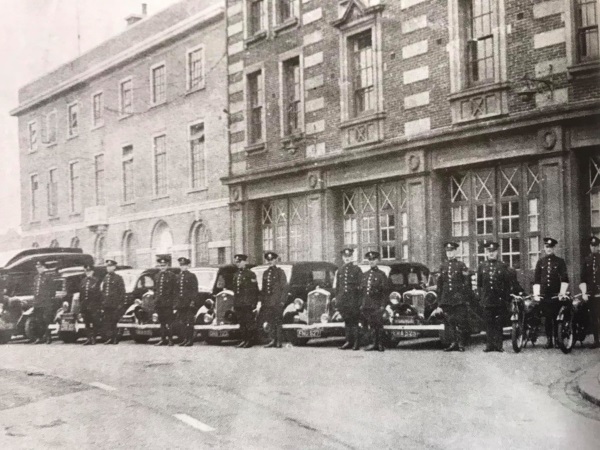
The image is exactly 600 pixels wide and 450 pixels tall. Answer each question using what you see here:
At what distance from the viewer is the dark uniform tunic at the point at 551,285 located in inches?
484

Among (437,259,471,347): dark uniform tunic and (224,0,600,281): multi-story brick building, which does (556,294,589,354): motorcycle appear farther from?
(224,0,600,281): multi-story brick building

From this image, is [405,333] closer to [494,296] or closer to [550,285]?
[494,296]

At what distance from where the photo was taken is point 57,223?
87.9ft

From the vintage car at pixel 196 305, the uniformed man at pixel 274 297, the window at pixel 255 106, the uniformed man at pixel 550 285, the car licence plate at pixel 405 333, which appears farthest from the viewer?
the window at pixel 255 106

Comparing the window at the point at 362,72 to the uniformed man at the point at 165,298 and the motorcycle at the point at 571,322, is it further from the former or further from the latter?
the motorcycle at the point at 571,322

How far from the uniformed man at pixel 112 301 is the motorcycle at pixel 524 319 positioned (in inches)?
314

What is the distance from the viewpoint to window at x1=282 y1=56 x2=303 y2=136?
862 inches

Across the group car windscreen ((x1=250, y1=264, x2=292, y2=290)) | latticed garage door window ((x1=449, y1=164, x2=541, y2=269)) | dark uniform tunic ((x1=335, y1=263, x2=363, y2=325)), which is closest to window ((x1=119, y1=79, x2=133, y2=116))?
car windscreen ((x1=250, y1=264, x2=292, y2=290))

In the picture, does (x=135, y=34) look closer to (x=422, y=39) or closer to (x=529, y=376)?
(x=422, y=39)

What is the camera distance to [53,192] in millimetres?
27703

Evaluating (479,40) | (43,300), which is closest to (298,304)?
(43,300)

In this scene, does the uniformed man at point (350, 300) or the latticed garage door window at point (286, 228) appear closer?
the uniformed man at point (350, 300)

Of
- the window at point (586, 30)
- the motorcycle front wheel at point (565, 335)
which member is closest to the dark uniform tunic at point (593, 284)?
the motorcycle front wheel at point (565, 335)

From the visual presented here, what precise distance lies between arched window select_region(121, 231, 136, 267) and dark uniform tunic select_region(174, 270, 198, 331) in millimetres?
12193
